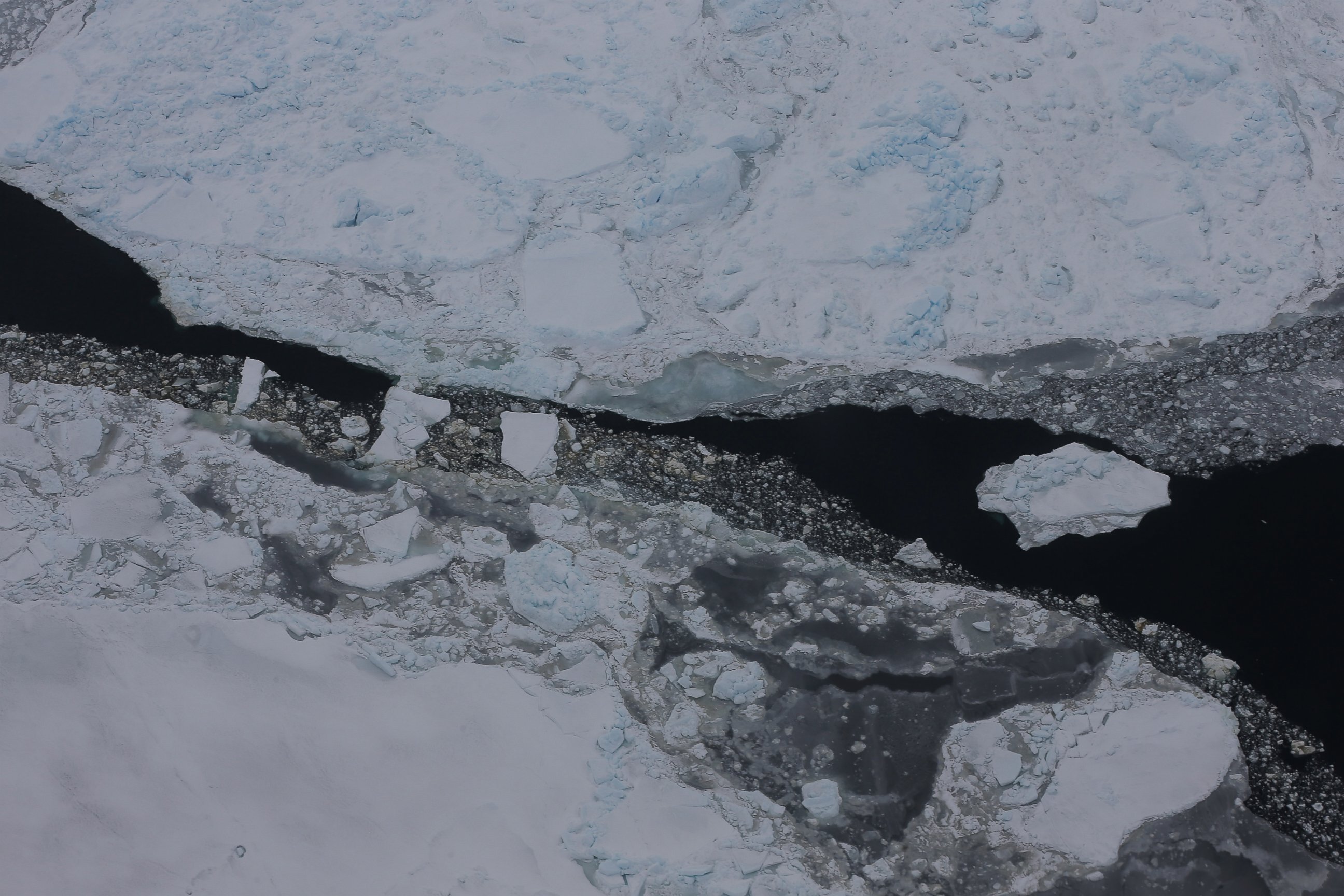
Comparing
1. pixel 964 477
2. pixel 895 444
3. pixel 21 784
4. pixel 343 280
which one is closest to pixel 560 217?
pixel 343 280

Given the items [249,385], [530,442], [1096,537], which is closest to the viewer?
[1096,537]

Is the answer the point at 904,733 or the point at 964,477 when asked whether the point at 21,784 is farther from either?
the point at 964,477

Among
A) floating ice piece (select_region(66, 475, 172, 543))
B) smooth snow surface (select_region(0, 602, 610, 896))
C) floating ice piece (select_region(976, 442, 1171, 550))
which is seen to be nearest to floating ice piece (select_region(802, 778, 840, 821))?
smooth snow surface (select_region(0, 602, 610, 896))

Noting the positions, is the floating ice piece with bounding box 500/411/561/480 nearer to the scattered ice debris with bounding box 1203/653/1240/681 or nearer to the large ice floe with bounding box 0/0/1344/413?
the large ice floe with bounding box 0/0/1344/413

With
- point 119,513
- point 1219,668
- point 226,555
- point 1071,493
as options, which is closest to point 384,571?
point 226,555

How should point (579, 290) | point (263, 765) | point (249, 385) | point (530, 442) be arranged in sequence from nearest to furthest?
point (263, 765), point (530, 442), point (249, 385), point (579, 290)

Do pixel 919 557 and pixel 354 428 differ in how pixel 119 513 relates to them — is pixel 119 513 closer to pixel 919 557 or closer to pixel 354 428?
pixel 354 428
